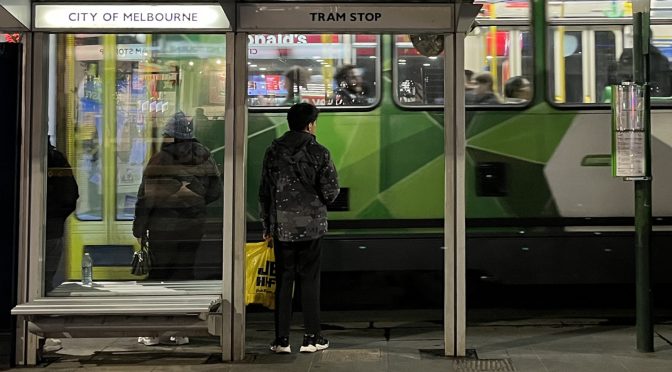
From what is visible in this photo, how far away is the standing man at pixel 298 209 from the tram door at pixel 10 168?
1.67 metres

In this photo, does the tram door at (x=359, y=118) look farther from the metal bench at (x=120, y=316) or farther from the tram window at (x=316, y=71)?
the metal bench at (x=120, y=316)

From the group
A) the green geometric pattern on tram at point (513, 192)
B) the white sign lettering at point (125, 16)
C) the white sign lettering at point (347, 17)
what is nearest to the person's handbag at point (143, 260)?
the white sign lettering at point (125, 16)

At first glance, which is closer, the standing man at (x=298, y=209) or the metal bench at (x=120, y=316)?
the metal bench at (x=120, y=316)

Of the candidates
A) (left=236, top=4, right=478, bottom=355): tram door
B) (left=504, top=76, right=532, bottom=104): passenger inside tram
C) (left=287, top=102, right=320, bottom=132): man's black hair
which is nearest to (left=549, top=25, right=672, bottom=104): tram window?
(left=504, top=76, right=532, bottom=104): passenger inside tram

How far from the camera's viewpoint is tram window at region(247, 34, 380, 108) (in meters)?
6.61

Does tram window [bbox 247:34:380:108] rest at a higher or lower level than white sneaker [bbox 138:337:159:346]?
higher

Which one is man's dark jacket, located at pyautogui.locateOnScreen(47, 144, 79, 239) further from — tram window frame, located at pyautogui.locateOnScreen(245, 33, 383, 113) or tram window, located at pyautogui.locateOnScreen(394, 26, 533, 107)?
tram window, located at pyautogui.locateOnScreen(394, 26, 533, 107)

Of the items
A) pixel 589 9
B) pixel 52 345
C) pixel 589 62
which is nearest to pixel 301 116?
pixel 52 345

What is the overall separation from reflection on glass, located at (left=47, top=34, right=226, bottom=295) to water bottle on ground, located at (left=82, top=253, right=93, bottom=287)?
1.8 inches

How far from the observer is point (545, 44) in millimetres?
6699

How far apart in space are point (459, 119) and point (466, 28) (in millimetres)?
611

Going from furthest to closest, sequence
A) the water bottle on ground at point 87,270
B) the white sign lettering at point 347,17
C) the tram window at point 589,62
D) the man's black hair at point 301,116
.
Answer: the tram window at point 589,62, the water bottle on ground at point 87,270, the man's black hair at point 301,116, the white sign lettering at point 347,17

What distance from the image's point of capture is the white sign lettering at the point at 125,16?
5301 millimetres

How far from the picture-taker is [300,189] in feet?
18.2
